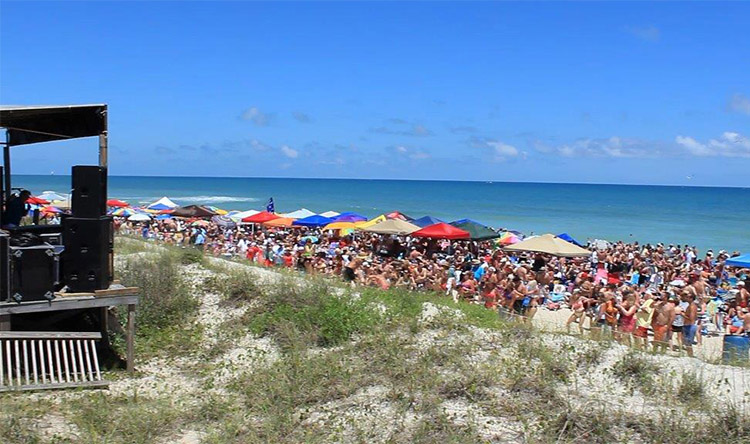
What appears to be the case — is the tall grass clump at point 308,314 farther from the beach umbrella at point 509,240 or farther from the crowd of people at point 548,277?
the beach umbrella at point 509,240

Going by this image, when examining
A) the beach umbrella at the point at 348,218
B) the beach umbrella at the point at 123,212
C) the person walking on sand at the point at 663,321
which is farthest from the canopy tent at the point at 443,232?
the beach umbrella at the point at 123,212

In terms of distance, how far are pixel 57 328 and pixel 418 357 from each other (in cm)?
563

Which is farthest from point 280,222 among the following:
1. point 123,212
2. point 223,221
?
point 123,212

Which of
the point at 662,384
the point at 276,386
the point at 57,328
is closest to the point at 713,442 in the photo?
the point at 662,384

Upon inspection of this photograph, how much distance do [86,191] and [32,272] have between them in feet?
3.99

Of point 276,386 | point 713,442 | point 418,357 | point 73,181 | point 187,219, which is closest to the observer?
point 713,442

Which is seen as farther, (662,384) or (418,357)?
(418,357)

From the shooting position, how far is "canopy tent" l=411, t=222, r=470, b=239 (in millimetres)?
19875

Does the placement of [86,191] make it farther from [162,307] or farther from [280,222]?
[280,222]

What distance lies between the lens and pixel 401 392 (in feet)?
23.4

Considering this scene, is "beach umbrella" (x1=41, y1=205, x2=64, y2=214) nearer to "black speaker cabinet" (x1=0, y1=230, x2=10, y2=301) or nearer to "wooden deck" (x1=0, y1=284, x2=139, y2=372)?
"wooden deck" (x1=0, y1=284, x2=139, y2=372)

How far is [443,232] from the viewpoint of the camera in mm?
20094

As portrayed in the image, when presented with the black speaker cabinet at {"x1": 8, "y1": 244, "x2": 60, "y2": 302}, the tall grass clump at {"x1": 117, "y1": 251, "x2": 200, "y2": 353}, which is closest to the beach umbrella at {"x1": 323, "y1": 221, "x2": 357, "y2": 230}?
the tall grass clump at {"x1": 117, "y1": 251, "x2": 200, "y2": 353}

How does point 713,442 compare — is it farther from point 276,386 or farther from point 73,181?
point 73,181
